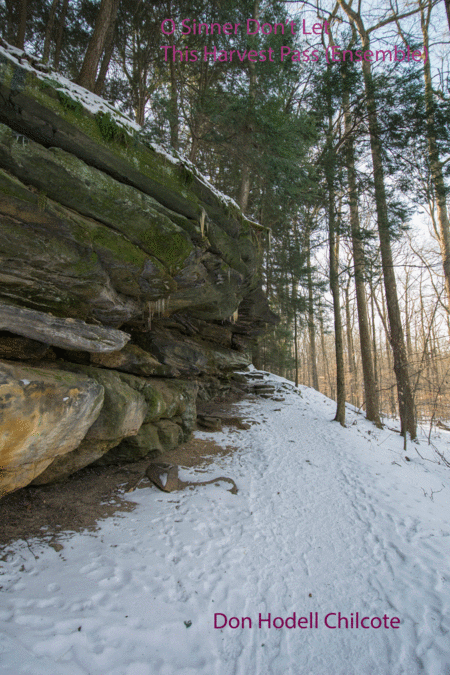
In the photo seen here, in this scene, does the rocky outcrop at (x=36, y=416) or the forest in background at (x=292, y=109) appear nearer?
the rocky outcrop at (x=36, y=416)

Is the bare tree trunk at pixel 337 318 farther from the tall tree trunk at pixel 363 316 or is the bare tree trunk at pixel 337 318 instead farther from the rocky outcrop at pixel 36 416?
the rocky outcrop at pixel 36 416

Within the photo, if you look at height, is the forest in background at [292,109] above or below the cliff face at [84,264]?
above

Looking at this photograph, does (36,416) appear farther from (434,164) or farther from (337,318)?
(434,164)

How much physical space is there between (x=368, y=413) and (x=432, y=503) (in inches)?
268

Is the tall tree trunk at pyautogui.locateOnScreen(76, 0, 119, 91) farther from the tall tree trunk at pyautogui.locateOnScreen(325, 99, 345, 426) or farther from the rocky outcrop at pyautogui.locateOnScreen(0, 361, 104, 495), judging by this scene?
the tall tree trunk at pyautogui.locateOnScreen(325, 99, 345, 426)

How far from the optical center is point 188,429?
7812 millimetres

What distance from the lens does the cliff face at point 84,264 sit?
3887mm

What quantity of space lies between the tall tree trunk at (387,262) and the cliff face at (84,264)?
5.81m

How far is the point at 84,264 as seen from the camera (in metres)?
4.78

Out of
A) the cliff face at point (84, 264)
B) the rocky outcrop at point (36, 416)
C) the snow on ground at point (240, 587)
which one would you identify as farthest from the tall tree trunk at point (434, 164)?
the rocky outcrop at point (36, 416)

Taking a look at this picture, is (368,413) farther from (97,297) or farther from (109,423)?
(97,297)

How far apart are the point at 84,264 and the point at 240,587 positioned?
5.25m

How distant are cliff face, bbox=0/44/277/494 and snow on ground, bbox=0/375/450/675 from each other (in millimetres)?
1378

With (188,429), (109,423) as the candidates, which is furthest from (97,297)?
(188,429)
